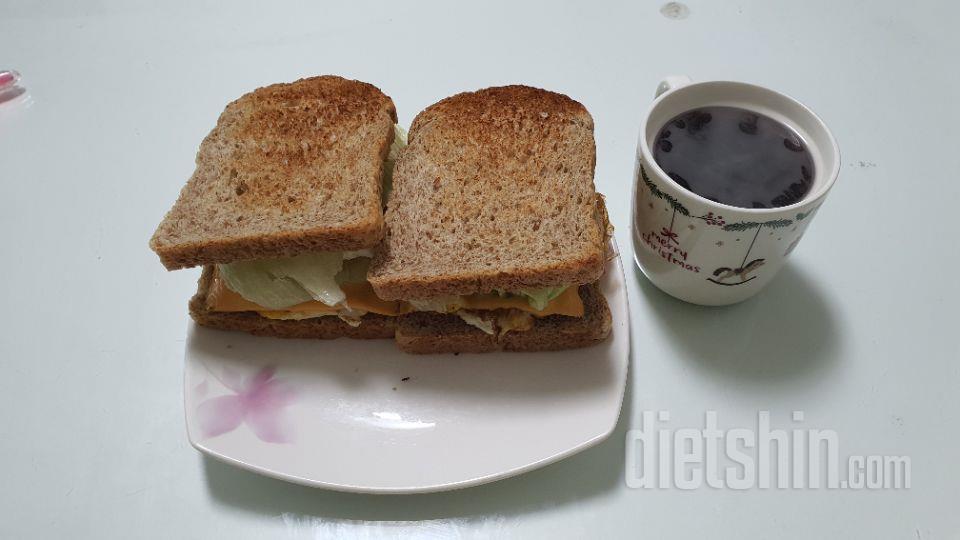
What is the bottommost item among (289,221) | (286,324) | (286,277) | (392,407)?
(392,407)

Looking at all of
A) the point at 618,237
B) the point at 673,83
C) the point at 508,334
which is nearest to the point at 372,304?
the point at 508,334

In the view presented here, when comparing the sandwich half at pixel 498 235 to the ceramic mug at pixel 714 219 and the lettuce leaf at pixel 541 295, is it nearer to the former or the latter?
the lettuce leaf at pixel 541 295

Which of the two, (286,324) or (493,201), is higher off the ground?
(493,201)

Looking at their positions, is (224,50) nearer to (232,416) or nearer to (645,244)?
(232,416)

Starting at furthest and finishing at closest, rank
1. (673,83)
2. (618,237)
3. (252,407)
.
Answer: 1. (618,237)
2. (673,83)
3. (252,407)

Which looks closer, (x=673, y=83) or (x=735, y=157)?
(x=735, y=157)

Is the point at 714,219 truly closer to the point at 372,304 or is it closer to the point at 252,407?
the point at 372,304
